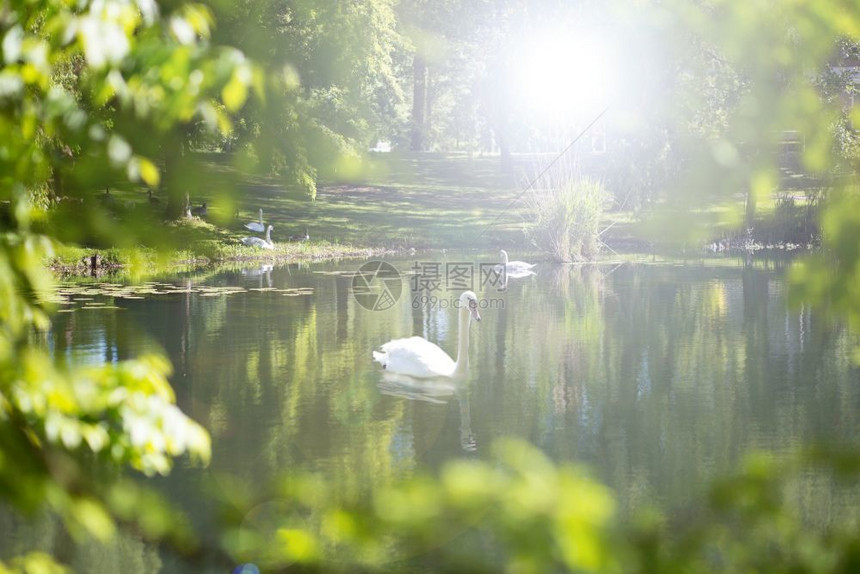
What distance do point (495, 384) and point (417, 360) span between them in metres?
1.04

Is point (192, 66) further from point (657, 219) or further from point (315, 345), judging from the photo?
point (315, 345)

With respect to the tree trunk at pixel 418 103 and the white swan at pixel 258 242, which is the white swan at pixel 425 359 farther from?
the tree trunk at pixel 418 103

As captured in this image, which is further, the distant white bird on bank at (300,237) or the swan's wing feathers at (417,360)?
the distant white bird on bank at (300,237)

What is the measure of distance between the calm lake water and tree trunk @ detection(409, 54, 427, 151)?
39.6 metres

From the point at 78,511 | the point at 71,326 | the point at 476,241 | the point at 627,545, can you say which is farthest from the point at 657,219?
the point at 476,241

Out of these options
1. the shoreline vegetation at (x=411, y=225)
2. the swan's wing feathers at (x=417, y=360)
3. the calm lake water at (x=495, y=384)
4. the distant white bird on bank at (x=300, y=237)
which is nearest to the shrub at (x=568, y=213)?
the shoreline vegetation at (x=411, y=225)

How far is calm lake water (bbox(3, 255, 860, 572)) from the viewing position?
929cm

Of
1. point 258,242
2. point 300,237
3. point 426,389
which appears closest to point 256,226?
point 300,237

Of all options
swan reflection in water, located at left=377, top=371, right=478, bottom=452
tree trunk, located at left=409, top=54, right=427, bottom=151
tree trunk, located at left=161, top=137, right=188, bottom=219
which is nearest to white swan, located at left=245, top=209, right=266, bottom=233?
swan reflection in water, located at left=377, top=371, right=478, bottom=452

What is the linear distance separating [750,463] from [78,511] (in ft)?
3.47

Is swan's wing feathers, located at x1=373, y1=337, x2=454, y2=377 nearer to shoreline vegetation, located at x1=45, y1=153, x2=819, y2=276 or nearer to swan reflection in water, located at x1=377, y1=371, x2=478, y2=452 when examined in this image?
swan reflection in water, located at x1=377, y1=371, x2=478, y2=452

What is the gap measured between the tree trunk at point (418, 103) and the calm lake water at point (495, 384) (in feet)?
130

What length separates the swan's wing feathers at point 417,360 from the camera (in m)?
13.2

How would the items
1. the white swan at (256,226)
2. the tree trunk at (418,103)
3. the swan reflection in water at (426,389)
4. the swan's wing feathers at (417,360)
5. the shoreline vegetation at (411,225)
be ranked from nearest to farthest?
the swan reflection in water at (426,389) → the swan's wing feathers at (417,360) → the shoreline vegetation at (411,225) → the white swan at (256,226) → the tree trunk at (418,103)
